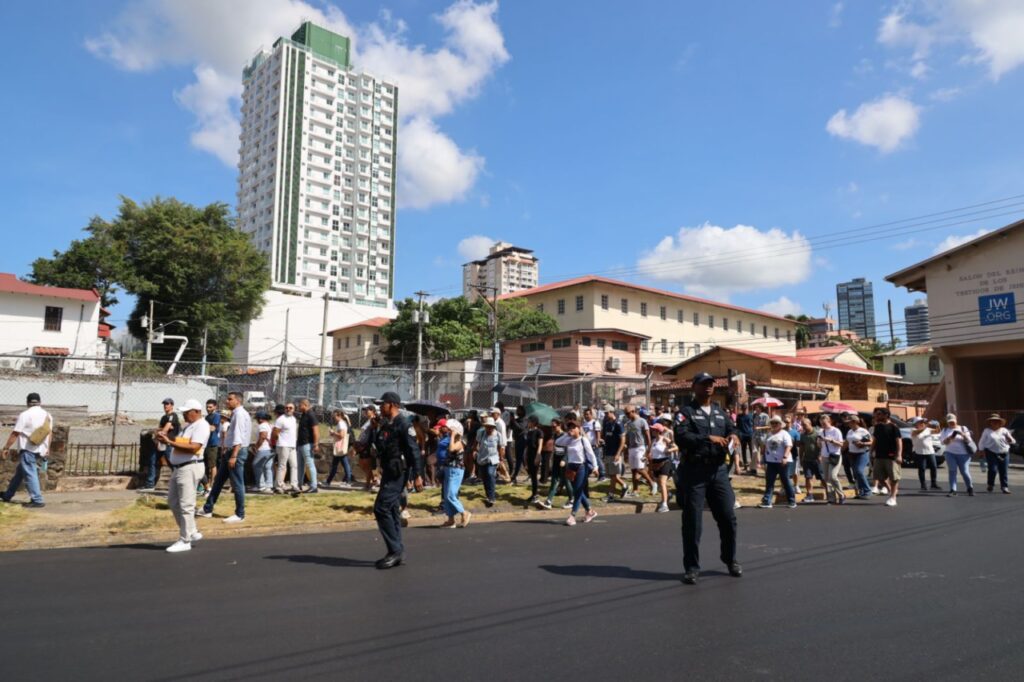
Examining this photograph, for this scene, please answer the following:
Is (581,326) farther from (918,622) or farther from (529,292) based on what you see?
(918,622)

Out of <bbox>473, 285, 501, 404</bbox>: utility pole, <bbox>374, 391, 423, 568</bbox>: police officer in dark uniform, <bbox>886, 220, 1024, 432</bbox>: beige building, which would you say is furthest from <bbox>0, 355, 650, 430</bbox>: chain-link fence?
<bbox>886, 220, 1024, 432</bbox>: beige building

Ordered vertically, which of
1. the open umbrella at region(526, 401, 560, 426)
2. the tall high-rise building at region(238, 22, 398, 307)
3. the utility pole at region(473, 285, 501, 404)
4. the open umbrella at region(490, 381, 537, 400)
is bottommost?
the open umbrella at region(526, 401, 560, 426)

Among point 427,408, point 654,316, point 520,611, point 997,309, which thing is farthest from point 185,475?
point 654,316

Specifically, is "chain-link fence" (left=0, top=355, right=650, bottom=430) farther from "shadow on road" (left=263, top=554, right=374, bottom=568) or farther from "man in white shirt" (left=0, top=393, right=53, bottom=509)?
"shadow on road" (left=263, top=554, right=374, bottom=568)

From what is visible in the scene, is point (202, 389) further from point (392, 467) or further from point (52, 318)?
point (52, 318)

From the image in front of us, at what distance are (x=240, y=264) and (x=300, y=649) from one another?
53320 millimetres

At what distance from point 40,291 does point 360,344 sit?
2924 centimetres

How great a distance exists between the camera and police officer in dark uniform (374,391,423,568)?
725 cm

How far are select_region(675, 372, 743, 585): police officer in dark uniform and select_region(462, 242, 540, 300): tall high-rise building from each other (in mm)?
158153

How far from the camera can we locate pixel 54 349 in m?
43.6

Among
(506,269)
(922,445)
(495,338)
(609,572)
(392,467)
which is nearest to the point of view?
(609,572)

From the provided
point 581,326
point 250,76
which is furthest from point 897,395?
point 250,76

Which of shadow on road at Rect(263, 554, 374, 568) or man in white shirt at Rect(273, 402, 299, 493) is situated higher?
man in white shirt at Rect(273, 402, 299, 493)

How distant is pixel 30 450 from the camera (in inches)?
406
